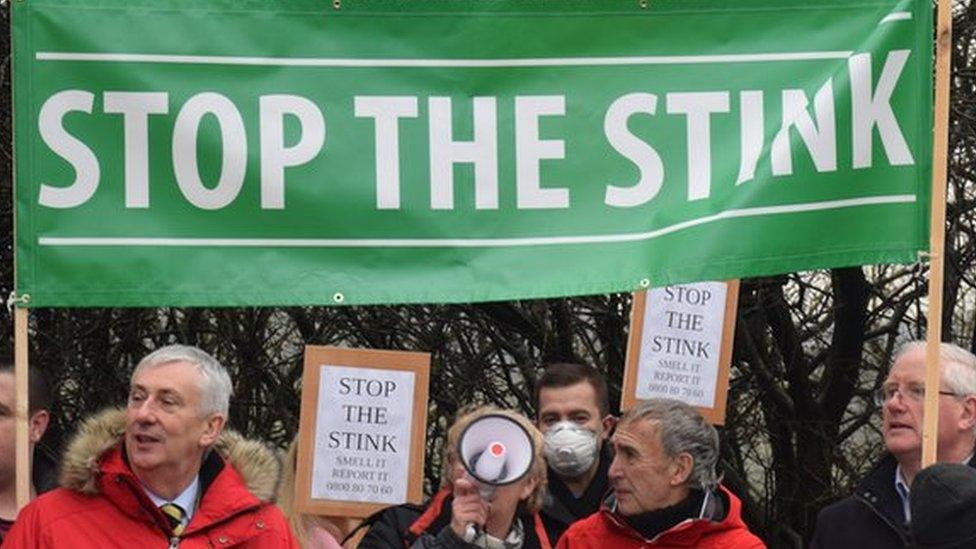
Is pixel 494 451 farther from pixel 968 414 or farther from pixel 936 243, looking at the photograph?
pixel 968 414

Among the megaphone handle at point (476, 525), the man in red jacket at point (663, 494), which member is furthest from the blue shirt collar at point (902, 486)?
the megaphone handle at point (476, 525)

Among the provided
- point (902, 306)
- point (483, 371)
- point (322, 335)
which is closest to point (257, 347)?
point (322, 335)

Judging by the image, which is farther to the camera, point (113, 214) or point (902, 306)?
point (902, 306)

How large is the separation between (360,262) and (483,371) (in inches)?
228

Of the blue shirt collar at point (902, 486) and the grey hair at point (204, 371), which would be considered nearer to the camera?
the grey hair at point (204, 371)

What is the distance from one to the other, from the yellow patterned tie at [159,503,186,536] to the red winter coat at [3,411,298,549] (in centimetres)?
2

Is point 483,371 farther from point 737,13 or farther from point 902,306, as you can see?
point 737,13

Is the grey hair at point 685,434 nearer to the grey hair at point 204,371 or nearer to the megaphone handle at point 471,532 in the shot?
the megaphone handle at point 471,532

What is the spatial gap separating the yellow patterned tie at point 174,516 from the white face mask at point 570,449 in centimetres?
148

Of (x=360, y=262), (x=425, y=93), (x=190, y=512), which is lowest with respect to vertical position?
(x=190, y=512)

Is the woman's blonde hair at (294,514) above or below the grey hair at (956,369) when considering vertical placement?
below

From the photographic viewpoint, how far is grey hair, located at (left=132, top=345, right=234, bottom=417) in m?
5.38

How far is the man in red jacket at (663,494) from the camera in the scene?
18.6 ft

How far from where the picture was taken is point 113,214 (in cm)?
536
